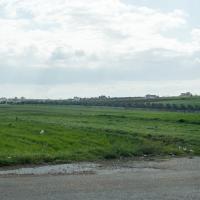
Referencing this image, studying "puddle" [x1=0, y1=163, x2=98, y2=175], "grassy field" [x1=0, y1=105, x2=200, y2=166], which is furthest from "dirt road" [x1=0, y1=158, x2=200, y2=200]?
"grassy field" [x1=0, y1=105, x2=200, y2=166]

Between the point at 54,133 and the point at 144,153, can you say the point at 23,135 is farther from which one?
the point at 144,153

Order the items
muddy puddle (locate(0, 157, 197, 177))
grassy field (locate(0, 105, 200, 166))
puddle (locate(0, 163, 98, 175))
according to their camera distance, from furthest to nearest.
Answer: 1. grassy field (locate(0, 105, 200, 166))
2. muddy puddle (locate(0, 157, 197, 177))
3. puddle (locate(0, 163, 98, 175))

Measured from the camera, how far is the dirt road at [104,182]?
16.3 metres

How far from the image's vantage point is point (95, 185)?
1850 centimetres

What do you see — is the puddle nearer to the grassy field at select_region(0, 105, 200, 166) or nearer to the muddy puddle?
the muddy puddle

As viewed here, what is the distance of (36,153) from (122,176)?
24.0ft

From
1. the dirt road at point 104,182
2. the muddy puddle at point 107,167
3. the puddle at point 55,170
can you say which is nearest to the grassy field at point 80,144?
the puddle at point 55,170

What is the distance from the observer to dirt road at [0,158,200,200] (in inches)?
642

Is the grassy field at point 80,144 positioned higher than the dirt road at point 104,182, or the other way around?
the grassy field at point 80,144

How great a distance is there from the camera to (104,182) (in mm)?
19281

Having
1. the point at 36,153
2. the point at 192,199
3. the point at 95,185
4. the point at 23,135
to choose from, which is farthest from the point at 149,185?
the point at 23,135

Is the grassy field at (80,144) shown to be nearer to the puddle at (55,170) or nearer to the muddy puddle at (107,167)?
the puddle at (55,170)

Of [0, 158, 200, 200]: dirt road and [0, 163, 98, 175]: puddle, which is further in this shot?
[0, 163, 98, 175]: puddle

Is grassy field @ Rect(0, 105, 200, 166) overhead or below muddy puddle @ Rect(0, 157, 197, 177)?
overhead
